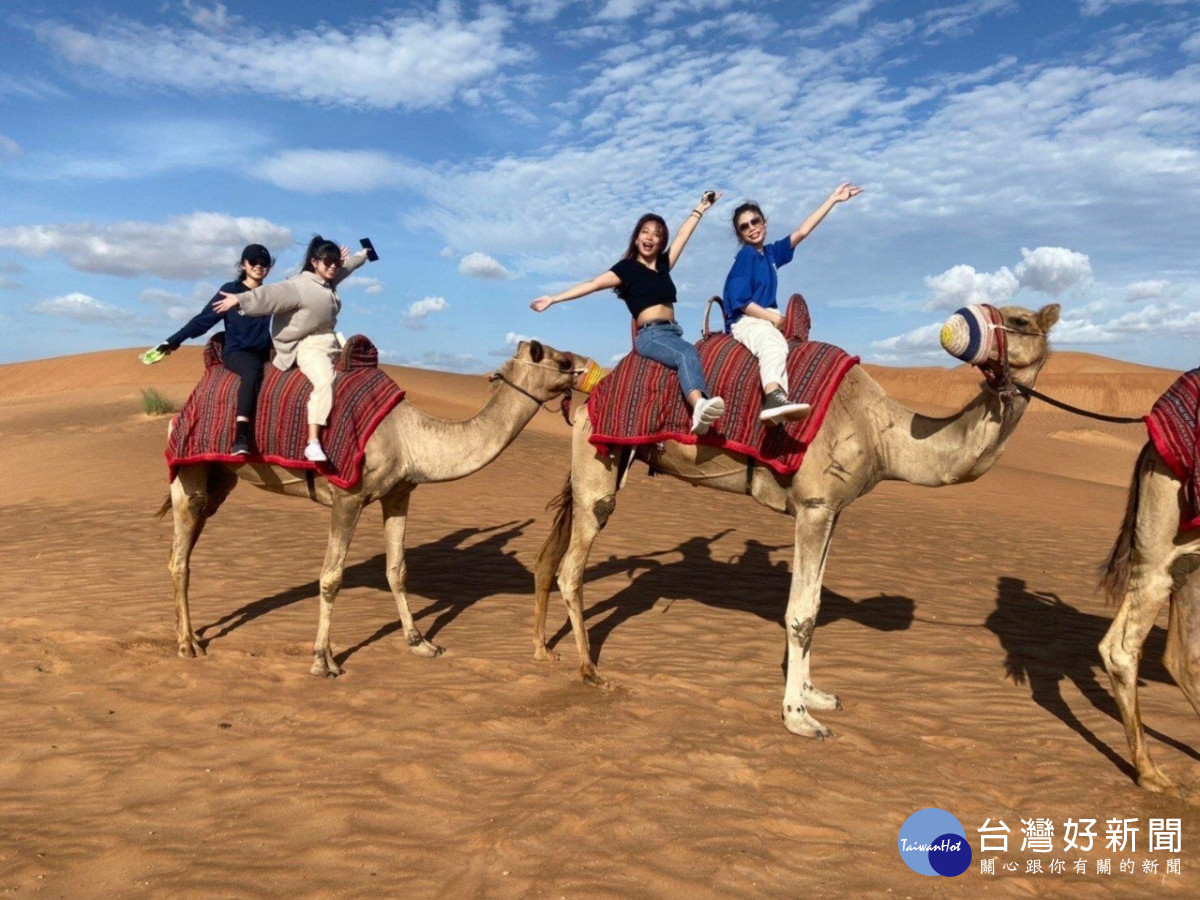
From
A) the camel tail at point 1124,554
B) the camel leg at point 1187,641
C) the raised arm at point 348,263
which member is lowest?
the camel leg at point 1187,641

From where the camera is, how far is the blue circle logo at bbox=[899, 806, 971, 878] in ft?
12.3

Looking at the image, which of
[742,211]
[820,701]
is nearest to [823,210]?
[742,211]

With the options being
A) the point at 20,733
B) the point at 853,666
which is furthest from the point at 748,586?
the point at 20,733

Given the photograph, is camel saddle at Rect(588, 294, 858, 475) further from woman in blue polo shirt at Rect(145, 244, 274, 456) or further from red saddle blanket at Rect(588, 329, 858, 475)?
woman in blue polo shirt at Rect(145, 244, 274, 456)

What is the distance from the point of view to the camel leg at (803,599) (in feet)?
17.4

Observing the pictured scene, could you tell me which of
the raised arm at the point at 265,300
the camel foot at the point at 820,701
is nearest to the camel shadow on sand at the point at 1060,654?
the camel foot at the point at 820,701

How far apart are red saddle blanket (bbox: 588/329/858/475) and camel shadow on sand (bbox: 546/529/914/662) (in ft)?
6.56

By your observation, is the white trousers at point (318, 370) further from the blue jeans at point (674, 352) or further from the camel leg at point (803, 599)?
the camel leg at point (803, 599)

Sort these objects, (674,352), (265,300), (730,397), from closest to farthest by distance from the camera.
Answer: (730,397) < (674,352) < (265,300)

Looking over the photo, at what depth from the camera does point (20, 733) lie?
16.6 ft

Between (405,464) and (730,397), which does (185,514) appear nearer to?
(405,464)

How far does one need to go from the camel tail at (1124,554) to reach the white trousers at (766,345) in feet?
6.57

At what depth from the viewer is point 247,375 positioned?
6438 mm

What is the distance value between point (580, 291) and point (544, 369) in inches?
31.4
